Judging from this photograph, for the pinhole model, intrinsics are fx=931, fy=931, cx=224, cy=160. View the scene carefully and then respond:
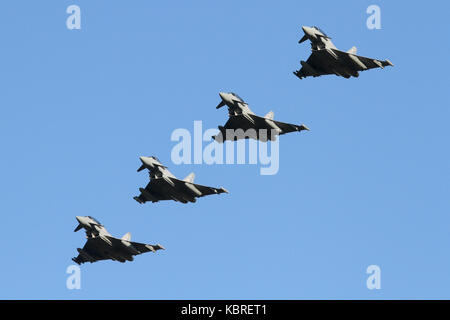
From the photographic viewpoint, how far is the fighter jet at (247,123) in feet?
329

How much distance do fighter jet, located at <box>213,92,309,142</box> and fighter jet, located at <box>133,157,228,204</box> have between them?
287 inches

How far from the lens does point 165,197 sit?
102688mm

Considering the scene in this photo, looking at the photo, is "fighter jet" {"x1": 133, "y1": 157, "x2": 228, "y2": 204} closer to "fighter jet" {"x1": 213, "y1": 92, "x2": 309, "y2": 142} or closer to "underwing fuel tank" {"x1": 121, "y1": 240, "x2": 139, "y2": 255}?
"underwing fuel tank" {"x1": 121, "y1": 240, "x2": 139, "y2": 255}

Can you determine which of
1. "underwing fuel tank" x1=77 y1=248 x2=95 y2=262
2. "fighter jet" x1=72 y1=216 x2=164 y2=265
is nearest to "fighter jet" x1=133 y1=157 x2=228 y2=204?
"fighter jet" x1=72 y1=216 x2=164 y2=265

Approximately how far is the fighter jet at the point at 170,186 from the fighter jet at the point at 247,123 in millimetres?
7283

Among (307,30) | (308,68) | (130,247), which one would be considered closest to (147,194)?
(130,247)

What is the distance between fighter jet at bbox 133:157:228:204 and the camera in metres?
98.7

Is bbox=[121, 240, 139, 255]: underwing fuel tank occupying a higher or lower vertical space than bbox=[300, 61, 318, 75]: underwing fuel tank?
lower

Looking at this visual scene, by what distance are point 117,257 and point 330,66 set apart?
103ft

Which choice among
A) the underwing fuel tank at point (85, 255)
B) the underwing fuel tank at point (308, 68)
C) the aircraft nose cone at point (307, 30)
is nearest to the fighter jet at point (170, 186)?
the underwing fuel tank at point (85, 255)

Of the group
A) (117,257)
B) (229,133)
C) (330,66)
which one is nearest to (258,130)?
(229,133)

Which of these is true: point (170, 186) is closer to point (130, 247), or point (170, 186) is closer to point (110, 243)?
point (130, 247)

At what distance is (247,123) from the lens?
102125 millimetres

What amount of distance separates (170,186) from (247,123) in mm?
10976
